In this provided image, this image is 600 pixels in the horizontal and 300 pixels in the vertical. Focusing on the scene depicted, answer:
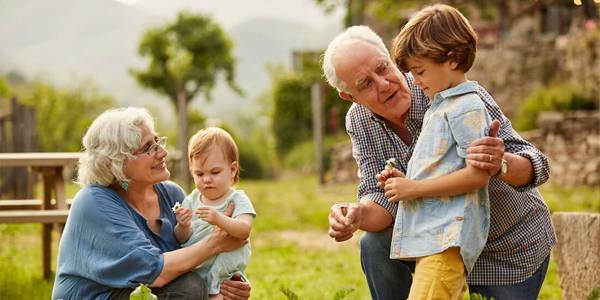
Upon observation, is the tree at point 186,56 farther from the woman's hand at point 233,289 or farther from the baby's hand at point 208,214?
the baby's hand at point 208,214

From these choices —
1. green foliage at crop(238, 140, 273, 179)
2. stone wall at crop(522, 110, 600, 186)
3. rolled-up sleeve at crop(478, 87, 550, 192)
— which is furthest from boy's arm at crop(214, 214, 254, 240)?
green foliage at crop(238, 140, 273, 179)

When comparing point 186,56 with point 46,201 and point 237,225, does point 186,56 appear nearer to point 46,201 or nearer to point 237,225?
point 46,201

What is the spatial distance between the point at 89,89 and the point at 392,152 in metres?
36.0

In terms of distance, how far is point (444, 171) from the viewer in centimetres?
304

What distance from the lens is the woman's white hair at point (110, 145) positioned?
11.4ft

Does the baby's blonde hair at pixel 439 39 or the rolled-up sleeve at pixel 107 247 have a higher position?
the baby's blonde hair at pixel 439 39

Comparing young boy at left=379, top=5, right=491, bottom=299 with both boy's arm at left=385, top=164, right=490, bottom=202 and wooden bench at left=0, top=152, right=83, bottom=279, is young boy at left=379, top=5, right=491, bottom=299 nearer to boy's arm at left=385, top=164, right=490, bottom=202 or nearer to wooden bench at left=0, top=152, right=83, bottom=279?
boy's arm at left=385, top=164, right=490, bottom=202

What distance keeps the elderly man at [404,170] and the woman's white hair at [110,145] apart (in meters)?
0.79

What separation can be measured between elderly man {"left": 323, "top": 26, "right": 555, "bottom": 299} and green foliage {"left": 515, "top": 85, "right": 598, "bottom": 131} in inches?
486

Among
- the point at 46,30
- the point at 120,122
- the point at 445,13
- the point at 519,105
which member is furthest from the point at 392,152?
the point at 46,30

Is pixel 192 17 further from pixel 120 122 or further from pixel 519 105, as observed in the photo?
pixel 120 122

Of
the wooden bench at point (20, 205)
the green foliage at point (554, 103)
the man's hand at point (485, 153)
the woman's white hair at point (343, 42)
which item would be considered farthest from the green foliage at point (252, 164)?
the man's hand at point (485, 153)

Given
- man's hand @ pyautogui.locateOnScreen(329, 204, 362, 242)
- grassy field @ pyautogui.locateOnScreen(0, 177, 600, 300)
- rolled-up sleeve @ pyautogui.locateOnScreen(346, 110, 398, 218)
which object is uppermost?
rolled-up sleeve @ pyautogui.locateOnScreen(346, 110, 398, 218)

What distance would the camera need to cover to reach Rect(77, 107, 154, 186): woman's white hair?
11.4 ft
